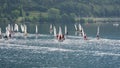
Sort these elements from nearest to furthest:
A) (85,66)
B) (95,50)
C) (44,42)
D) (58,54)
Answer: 1. (85,66)
2. (58,54)
3. (95,50)
4. (44,42)

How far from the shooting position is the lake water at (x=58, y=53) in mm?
132625

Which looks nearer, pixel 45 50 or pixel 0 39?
pixel 45 50

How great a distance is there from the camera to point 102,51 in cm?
15638

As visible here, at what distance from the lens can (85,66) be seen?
431ft

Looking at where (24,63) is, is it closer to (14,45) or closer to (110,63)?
(110,63)

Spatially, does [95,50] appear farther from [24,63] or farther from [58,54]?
[24,63]

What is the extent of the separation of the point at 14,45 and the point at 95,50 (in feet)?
74.6

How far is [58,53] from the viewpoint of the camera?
15025cm

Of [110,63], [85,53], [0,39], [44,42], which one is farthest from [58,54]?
[0,39]

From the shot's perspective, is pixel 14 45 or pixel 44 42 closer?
pixel 14 45

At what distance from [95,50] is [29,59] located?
25.6 m

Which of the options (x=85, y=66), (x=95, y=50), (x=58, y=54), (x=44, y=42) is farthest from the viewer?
(x=44, y=42)

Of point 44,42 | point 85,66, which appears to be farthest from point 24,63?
point 44,42

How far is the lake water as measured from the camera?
13262cm
